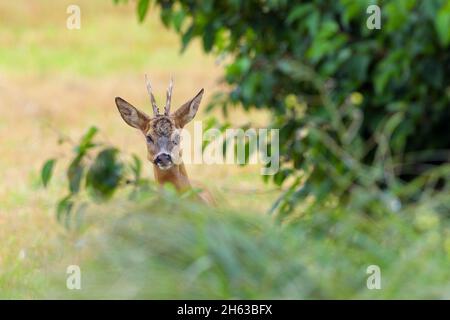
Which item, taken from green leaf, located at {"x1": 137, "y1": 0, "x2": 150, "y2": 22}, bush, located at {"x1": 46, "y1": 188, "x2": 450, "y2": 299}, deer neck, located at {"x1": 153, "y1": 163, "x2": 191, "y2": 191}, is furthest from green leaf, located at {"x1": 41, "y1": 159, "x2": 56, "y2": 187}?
bush, located at {"x1": 46, "y1": 188, "x2": 450, "y2": 299}

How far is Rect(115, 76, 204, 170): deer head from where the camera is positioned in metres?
5.97

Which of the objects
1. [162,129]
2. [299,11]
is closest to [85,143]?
[299,11]

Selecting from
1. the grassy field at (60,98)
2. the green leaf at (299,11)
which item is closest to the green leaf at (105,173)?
the grassy field at (60,98)

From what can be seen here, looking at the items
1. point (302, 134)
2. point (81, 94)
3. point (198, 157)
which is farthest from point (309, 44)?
point (81, 94)

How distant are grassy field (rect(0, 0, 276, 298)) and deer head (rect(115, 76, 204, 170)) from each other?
0.90 ft

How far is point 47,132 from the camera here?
15.6 metres

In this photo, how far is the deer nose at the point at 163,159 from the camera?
6.09 meters

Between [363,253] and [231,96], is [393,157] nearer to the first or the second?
[231,96]

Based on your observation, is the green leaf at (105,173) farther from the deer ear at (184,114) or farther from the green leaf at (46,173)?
the deer ear at (184,114)

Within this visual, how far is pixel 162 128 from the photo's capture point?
6.04m

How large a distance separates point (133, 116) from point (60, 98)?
1304 cm

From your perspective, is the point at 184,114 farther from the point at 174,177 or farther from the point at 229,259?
the point at 229,259

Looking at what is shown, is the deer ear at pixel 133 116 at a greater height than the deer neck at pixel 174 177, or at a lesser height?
greater
